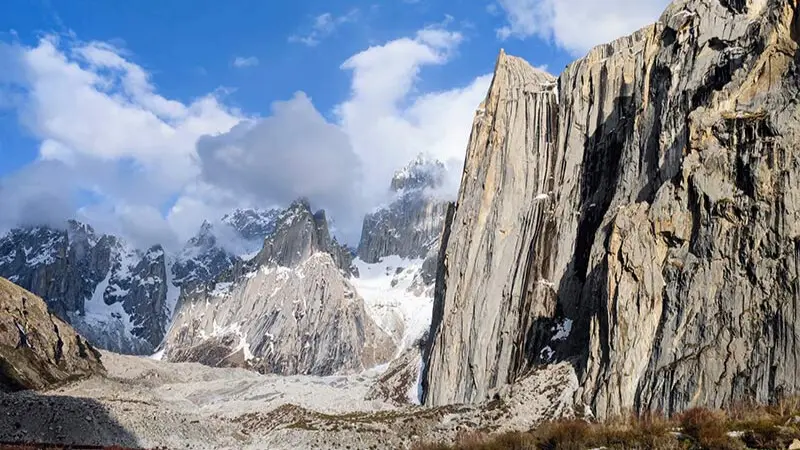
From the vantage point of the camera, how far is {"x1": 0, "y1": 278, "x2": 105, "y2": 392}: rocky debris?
119375 mm

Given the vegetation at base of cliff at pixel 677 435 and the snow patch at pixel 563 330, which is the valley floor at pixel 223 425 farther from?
the vegetation at base of cliff at pixel 677 435

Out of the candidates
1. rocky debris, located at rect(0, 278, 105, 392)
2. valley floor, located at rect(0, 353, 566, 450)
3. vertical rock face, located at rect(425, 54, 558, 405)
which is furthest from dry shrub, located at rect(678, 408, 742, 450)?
rocky debris, located at rect(0, 278, 105, 392)

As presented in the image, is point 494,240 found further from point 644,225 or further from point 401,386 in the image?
point 644,225

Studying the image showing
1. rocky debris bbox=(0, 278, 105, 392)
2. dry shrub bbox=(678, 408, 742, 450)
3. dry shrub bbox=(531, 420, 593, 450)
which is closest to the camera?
dry shrub bbox=(678, 408, 742, 450)

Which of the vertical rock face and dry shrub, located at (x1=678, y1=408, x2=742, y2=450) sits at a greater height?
the vertical rock face

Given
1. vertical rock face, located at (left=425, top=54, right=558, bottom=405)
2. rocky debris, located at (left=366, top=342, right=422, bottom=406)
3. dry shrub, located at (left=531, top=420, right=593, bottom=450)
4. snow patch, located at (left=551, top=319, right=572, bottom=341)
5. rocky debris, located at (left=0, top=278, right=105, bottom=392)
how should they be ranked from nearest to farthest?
1. dry shrub, located at (left=531, top=420, right=593, bottom=450)
2. snow patch, located at (left=551, top=319, right=572, bottom=341)
3. vertical rock face, located at (left=425, top=54, right=558, bottom=405)
4. rocky debris, located at (left=366, top=342, right=422, bottom=406)
5. rocky debris, located at (left=0, top=278, right=105, bottom=392)

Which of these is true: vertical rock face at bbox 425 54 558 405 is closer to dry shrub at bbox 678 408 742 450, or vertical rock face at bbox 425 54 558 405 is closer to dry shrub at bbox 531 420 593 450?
dry shrub at bbox 531 420 593 450

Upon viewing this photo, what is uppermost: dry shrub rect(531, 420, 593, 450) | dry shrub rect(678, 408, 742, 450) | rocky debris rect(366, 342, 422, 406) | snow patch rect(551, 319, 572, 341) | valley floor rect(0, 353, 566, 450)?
snow patch rect(551, 319, 572, 341)

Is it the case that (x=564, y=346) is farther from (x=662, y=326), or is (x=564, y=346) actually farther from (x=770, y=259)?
(x=770, y=259)

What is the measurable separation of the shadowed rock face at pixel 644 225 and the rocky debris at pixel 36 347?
6572 centimetres

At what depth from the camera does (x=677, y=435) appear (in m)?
18.4

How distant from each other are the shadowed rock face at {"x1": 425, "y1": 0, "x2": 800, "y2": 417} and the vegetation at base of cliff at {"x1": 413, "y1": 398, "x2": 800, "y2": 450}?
26241 mm

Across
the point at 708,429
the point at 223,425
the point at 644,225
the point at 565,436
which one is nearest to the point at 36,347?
the point at 223,425

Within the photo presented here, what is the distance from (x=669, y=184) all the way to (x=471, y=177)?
151 ft
